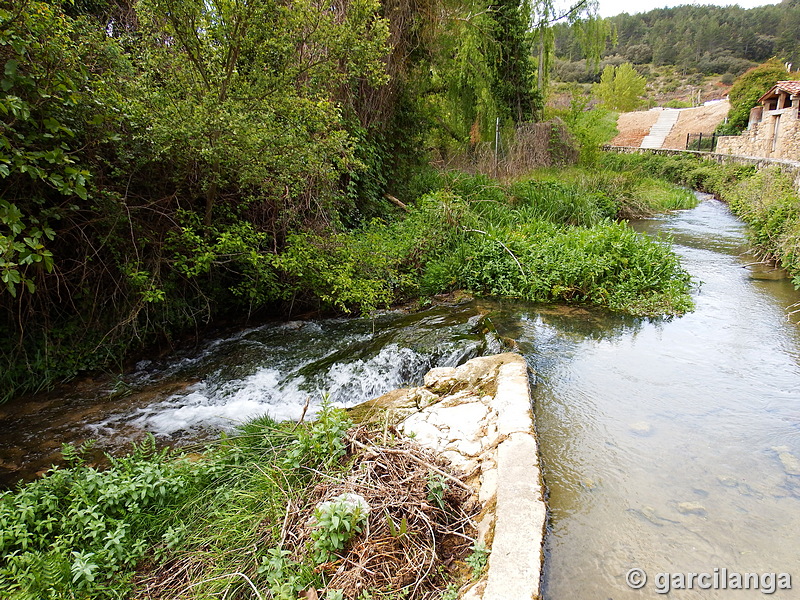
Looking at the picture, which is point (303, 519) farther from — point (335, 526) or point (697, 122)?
point (697, 122)

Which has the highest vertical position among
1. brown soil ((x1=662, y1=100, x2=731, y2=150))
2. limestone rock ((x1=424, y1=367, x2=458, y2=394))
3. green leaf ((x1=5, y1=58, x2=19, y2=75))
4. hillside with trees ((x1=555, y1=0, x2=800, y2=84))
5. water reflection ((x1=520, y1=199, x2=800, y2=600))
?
hillside with trees ((x1=555, y1=0, x2=800, y2=84))

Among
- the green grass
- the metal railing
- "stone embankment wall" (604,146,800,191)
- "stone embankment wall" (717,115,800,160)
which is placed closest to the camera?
the green grass

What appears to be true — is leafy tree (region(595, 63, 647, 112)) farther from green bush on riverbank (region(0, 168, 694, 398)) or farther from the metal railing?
green bush on riverbank (region(0, 168, 694, 398))

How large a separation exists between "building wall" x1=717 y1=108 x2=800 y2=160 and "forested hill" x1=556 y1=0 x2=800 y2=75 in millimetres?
39681

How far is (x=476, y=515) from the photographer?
2301 millimetres

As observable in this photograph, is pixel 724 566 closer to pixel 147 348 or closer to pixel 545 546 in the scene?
pixel 545 546

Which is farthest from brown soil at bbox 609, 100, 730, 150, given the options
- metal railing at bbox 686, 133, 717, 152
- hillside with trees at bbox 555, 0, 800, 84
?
hillside with trees at bbox 555, 0, 800, 84

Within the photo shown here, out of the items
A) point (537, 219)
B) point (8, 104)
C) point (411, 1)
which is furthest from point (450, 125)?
point (8, 104)

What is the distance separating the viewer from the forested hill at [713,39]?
58.9m

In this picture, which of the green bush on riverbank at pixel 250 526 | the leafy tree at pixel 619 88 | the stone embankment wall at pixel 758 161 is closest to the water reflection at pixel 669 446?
the green bush on riverbank at pixel 250 526

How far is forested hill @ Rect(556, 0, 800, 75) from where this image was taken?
58938 millimetres

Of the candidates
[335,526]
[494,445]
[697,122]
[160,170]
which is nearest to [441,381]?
[494,445]

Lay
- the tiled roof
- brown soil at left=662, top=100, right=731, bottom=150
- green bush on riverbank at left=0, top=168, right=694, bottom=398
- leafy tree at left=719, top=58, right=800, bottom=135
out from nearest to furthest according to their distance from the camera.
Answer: green bush on riverbank at left=0, top=168, right=694, bottom=398
the tiled roof
leafy tree at left=719, top=58, right=800, bottom=135
brown soil at left=662, top=100, right=731, bottom=150

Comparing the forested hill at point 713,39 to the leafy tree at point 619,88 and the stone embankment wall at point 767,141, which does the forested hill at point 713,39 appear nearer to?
the leafy tree at point 619,88
